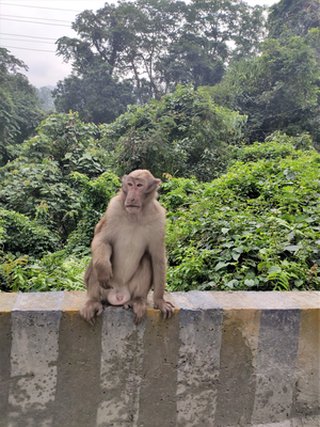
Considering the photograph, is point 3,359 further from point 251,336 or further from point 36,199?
point 36,199

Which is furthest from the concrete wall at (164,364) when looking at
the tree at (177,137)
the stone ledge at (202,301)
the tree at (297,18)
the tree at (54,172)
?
the tree at (297,18)

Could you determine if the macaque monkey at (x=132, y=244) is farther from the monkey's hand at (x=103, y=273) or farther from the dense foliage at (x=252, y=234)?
the dense foliage at (x=252, y=234)

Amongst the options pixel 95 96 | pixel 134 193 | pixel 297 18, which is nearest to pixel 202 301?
pixel 134 193

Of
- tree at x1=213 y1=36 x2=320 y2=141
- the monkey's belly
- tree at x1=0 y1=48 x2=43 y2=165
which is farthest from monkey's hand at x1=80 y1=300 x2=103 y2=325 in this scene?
tree at x1=213 y1=36 x2=320 y2=141

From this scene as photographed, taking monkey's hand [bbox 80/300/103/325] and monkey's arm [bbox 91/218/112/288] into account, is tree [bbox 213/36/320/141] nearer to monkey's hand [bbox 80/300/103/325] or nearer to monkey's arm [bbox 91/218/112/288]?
monkey's arm [bbox 91/218/112/288]

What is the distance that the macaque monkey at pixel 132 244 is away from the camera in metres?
2.45

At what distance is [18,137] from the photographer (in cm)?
1956

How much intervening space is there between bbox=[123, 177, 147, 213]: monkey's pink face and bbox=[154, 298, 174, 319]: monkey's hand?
55cm

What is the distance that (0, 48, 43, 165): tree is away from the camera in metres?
16.3

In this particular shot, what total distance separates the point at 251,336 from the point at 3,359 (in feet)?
4.43

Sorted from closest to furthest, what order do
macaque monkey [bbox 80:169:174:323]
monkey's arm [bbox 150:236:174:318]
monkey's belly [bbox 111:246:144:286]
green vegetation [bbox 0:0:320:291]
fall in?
1. monkey's arm [bbox 150:236:174:318]
2. macaque monkey [bbox 80:169:174:323]
3. monkey's belly [bbox 111:246:144:286]
4. green vegetation [bbox 0:0:320:291]

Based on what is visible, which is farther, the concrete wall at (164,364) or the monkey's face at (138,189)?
the monkey's face at (138,189)

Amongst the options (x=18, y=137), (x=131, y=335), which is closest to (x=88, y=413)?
(x=131, y=335)

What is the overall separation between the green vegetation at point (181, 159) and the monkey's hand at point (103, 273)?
1155mm
